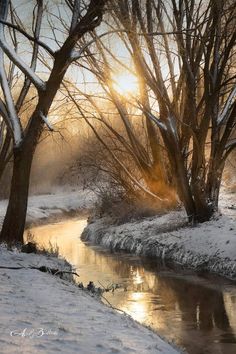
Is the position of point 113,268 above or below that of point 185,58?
below

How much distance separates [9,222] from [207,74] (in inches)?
275

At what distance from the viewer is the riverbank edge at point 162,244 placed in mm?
12448

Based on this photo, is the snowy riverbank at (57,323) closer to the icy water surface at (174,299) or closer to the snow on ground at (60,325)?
the snow on ground at (60,325)

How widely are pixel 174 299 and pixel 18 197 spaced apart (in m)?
4.60

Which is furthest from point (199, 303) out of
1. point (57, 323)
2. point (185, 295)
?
point (57, 323)

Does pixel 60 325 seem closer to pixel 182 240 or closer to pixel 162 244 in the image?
pixel 182 240

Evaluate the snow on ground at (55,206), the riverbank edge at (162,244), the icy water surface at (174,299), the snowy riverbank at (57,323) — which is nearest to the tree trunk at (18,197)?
the icy water surface at (174,299)

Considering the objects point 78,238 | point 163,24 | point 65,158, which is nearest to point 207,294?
point 163,24

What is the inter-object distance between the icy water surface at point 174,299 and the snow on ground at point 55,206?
23.2 meters

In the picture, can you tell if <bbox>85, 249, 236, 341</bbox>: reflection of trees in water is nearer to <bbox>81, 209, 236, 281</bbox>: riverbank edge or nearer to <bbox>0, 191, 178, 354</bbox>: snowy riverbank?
<bbox>81, 209, 236, 281</bbox>: riverbank edge

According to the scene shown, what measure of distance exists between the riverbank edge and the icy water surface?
52cm

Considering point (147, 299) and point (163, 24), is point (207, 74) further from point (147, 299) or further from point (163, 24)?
point (147, 299)

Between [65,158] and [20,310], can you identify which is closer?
[20,310]

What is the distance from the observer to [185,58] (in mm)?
14203
